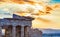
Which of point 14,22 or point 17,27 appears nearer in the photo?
point 14,22

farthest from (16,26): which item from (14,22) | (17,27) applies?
(14,22)

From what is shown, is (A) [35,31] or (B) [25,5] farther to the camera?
(B) [25,5]

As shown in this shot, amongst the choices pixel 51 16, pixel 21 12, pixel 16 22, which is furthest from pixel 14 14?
pixel 51 16

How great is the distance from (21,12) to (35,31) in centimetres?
145

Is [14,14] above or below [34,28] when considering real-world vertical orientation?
above

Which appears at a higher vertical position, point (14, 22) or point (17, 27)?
point (14, 22)

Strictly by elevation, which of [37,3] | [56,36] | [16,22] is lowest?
[56,36]

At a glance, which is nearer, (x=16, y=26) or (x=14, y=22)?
(x=14, y=22)

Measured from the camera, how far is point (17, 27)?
30.2 ft

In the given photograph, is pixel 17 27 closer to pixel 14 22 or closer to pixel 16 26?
pixel 16 26

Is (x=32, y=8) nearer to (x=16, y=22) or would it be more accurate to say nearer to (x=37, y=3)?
(x=37, y=3)

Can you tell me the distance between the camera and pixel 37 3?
10.5 m

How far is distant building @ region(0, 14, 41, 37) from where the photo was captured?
8.98m

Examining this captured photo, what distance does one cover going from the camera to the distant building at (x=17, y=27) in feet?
29.5
